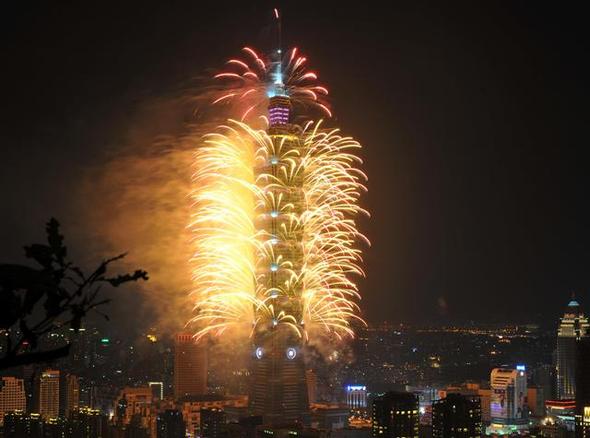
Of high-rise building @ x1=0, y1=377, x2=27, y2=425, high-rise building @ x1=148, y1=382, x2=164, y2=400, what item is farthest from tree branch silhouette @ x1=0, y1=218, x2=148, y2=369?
high-rise building @ x1=148, y1=382, x2=164, y2=400

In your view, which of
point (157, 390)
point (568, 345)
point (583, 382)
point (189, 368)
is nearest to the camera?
point (583, 382)

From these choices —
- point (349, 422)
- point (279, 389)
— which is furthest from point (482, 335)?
point (279, 389)

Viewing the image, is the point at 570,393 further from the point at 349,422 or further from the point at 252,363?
the point at 252,363

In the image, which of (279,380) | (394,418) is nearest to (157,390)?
(394,418)

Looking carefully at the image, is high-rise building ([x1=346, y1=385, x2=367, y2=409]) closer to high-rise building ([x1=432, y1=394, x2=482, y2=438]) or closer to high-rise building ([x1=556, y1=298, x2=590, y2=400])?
high-rise building ([x1=432, y1=394, x2=482, y2=438])

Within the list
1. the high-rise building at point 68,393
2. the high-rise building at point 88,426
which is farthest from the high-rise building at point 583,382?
the high-rise building at point 68,393

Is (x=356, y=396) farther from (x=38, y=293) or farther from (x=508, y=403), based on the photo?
(x=38, y=293)

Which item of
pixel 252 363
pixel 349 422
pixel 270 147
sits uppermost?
pixel 270 147

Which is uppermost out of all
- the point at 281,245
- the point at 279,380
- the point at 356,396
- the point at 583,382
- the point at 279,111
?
the point at 279,111
